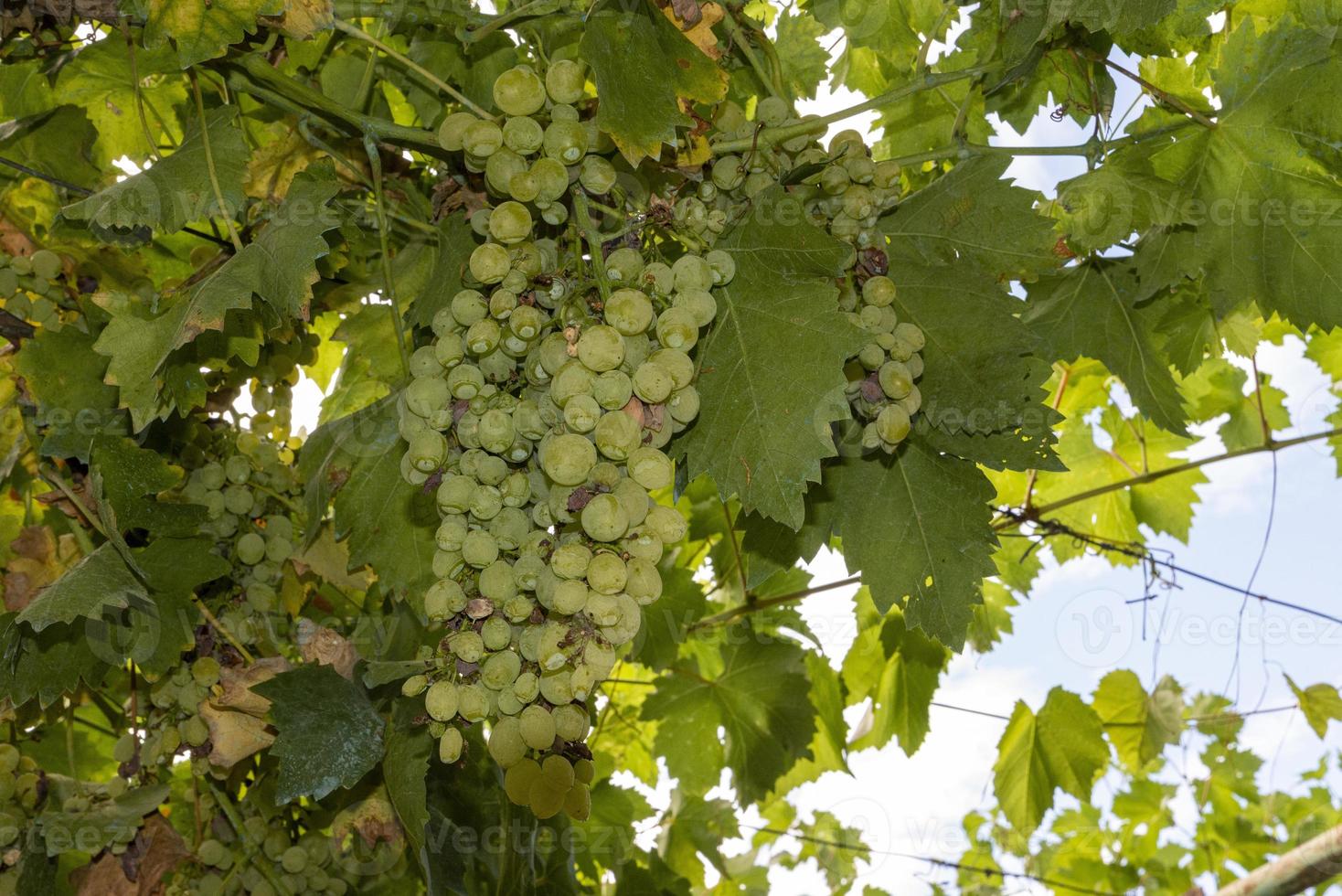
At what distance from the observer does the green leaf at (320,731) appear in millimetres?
1150

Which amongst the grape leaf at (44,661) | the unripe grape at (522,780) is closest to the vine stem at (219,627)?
the grape leaf at (44,661)

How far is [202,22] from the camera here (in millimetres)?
1065

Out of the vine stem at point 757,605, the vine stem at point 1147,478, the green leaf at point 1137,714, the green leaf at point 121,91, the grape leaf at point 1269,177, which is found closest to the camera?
the grape leaf at point 1269,177

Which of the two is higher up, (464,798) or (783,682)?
(783,682)

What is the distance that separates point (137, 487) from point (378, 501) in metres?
0.31

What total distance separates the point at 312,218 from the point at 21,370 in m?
0.50

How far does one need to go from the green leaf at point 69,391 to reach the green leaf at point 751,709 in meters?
1.21

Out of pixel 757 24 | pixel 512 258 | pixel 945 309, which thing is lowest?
pixel 512 258

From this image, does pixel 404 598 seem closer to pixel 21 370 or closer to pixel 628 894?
pixel 21 370

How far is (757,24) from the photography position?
1.22 meters

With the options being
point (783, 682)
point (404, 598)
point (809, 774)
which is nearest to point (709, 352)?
point (404, 598)

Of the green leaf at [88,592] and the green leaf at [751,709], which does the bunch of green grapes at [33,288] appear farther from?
the green leaf at [751,709]

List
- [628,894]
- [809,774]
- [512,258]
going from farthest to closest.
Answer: [809,774] < [628,894] < [512,258]

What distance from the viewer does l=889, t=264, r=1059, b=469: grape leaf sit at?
114cm
